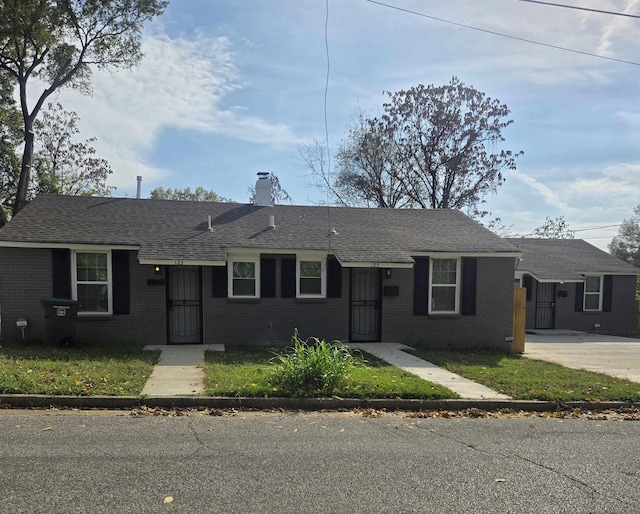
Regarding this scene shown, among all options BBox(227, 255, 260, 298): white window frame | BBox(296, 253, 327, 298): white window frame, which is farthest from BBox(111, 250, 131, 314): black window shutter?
BBox(296, 253, 327, 298): white window frame

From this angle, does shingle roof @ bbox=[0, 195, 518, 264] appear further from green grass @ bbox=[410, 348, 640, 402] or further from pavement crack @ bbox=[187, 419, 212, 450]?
pavement crack @ bbox=[187, 419, 212, 450]

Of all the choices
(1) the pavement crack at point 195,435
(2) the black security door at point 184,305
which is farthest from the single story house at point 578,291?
(1) the pavement crack at point 195,435

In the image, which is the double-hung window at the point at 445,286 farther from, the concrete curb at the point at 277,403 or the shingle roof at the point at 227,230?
the concrete curb at the point at 277,403

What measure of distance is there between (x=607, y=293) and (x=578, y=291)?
1.65 m

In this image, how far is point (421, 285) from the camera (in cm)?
1265

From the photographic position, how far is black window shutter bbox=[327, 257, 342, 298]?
1220cm

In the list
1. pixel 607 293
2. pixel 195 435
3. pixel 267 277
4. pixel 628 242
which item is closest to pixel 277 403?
pixel 195 435

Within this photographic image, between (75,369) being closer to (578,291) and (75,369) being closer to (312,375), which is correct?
(312,375)

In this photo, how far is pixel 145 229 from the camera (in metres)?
11.9

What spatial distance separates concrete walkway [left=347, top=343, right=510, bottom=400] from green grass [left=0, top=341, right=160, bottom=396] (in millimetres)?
5096

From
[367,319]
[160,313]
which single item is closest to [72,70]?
[160,313]

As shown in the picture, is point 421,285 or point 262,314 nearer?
point 262,314

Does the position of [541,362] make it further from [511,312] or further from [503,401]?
[503,401]

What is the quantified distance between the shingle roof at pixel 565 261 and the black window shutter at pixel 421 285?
7990 millimetres
